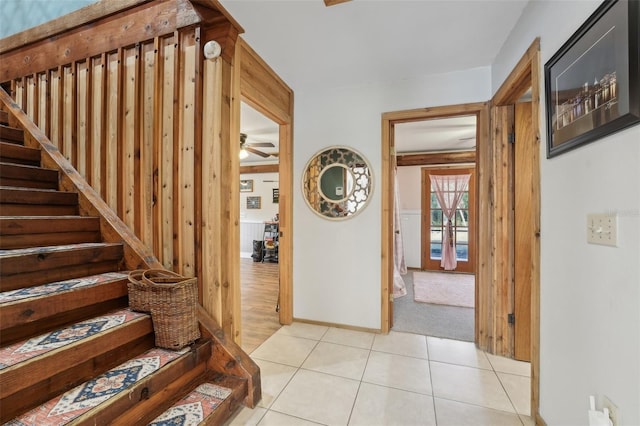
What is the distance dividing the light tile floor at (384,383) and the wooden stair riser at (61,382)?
69 centimetres

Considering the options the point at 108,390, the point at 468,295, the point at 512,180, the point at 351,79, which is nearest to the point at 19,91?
the point at 108,390

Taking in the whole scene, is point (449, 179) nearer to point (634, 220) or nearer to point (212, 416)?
point (634, 220)

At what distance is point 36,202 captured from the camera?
1851mm

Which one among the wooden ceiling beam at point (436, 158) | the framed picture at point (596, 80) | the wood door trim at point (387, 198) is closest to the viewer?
the framed picture at point (596, 80)

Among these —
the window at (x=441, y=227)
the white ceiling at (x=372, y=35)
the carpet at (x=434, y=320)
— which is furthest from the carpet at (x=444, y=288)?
the white ceiling at (x=372, y=35)

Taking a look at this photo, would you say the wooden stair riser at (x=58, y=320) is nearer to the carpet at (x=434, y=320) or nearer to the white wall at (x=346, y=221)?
the white wall at (x=346, y=221)

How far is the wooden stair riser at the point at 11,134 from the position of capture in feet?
7.09

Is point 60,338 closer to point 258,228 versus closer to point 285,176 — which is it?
point 285,176

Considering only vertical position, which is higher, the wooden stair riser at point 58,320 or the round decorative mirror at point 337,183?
the round decorative mirror at point 337,183

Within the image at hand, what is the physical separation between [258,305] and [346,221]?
5.52ft

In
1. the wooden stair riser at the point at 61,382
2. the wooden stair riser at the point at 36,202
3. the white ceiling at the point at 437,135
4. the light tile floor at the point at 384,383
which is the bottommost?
the light tile floor at the point at 384,383

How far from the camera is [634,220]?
862mm

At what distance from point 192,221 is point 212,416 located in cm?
111

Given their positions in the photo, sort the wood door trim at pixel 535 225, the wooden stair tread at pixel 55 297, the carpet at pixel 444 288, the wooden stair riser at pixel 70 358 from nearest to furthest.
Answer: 1. the wooden stair riser at pixel 70 358
2. the wooden stair tread at pixel 55 297
3. the wood door trim at pixel 535 225
4. the carpet at pixel 444 288
